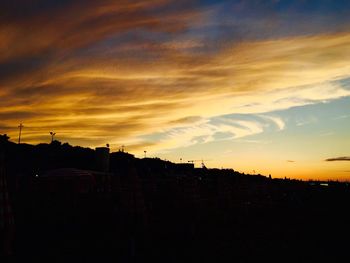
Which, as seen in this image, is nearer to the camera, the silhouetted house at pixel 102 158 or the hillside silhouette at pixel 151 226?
the hillside silhouette at pixel 151 226

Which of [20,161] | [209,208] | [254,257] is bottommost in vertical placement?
[254,257]

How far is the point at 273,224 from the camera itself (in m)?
20.0

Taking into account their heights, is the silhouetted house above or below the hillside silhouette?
above

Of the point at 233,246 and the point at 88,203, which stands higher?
the point at 88,203

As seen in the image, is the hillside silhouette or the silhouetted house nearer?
the hillside silhouette

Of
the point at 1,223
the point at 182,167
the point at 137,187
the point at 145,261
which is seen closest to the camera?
the point at 1,223

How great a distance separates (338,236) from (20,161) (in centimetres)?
8938

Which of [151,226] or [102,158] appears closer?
[151,226]

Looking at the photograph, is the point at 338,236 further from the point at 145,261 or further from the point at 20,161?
the point at 20,161

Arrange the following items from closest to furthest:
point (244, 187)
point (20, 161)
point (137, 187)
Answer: point (137, 187)
point (244, 187)
point (20, 161)

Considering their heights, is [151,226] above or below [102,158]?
below

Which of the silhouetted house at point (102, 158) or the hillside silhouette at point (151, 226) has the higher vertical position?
the silhouetted house at point (102, 158)

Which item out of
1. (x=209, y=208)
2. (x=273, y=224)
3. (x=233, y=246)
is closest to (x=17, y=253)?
(x=233, y=246)

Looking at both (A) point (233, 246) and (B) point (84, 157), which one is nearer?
(A) point (233, 246)
